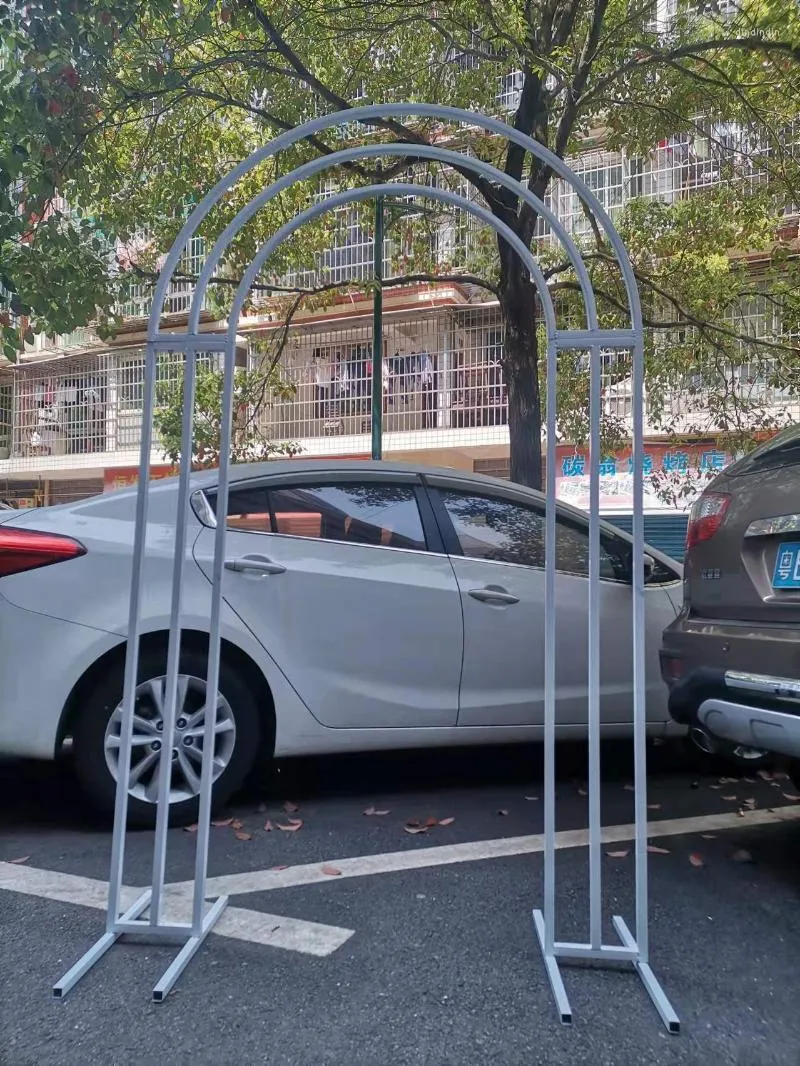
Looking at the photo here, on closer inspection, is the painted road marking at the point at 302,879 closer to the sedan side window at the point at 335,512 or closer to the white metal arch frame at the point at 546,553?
the white metal arch frame at the point at 546,553

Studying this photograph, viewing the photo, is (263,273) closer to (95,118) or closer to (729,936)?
(95,118)

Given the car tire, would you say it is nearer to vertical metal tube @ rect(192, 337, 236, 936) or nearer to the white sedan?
the white sedan

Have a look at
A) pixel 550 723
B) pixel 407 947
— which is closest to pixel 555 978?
pixel 407 947

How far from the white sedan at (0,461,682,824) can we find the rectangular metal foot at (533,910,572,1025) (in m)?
1.32

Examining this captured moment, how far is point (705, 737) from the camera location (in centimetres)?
343

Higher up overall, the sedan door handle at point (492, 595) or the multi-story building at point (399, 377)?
A: the multi-story building at point (399, 377)

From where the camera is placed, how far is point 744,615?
329cm

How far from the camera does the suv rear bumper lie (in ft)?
9.62

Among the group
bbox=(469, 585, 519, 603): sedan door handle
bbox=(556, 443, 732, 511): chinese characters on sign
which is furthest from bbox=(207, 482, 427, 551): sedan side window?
bbox=(556, 443, 732, 511): chinese characters on sign

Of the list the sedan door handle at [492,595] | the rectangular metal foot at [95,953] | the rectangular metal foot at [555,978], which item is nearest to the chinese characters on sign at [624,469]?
the sedan door handle at [492,595]

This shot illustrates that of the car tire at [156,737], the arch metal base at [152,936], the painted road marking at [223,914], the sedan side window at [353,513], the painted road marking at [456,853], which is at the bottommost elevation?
the painted road marking at [456,853]

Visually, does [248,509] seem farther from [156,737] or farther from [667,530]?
[667,530]

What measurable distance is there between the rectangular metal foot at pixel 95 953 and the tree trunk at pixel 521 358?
17.2 ft

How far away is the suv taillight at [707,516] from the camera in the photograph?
3514 millimetres
